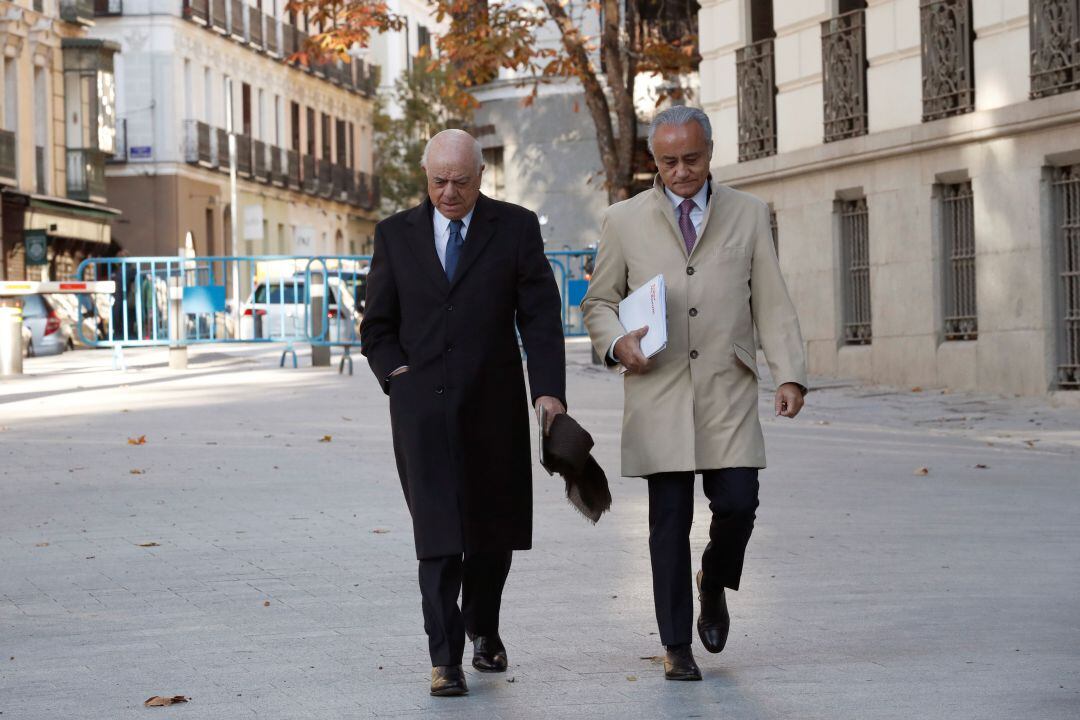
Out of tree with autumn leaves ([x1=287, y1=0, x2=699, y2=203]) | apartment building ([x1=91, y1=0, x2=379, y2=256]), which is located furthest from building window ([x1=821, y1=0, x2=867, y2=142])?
apartment building ([x1=91, y1=0, x2=379, y2=256])

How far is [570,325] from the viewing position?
3403 cm

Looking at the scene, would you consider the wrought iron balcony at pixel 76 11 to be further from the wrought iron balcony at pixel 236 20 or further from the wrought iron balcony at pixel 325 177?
the wrought iron balcony at pixel 325 177

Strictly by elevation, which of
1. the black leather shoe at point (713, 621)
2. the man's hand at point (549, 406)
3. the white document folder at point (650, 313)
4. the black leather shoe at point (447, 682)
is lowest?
the black leather shoe at point (447, 682)

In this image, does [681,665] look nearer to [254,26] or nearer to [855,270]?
[855,270]

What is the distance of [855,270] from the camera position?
960 inches

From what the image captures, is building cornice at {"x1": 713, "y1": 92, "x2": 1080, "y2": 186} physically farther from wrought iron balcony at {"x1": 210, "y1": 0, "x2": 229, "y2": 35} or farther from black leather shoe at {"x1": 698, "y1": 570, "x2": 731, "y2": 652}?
wrought iron balcony at {"x1": 210, "y1": 0, "x2": 229, "y2": 35}

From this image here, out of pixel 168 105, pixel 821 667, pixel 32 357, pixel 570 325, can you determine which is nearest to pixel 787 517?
pixel 821 667

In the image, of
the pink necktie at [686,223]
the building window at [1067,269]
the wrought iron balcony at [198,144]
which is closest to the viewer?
the pink necktie at [686,223]

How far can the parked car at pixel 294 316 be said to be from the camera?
Result: 29.1 m

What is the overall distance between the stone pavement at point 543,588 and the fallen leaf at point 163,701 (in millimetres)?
51

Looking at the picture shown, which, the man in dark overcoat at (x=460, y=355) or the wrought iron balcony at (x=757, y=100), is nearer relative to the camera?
the man in dark overcoat at (x=460, y=355)

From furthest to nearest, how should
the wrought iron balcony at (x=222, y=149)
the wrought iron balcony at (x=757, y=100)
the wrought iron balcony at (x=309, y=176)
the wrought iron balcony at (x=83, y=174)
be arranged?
1. the wrought iron balcony at (x=309, y=176)
2. the wrought iron balcony at (x=222, y=149)
3. the wrought iron balcony at (x=83, y=174)
4. the wrought iron balcony at (x=757, y=100)

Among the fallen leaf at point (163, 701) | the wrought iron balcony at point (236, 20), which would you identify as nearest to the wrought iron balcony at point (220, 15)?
the wrought iron balcony at point (236, 20)

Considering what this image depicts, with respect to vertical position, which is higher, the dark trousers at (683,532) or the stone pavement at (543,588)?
the dark trousers at (683,532)
